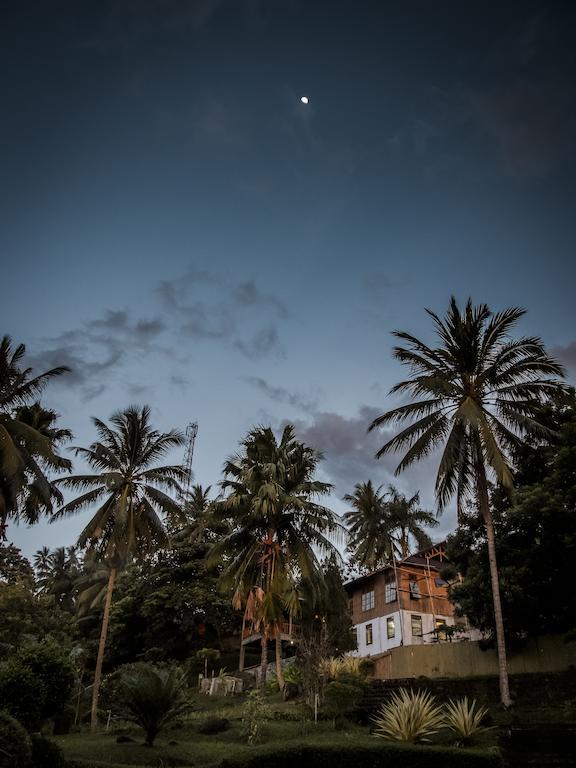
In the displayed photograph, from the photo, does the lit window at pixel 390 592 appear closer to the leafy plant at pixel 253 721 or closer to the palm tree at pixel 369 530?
the palm tree at pixel 369 530

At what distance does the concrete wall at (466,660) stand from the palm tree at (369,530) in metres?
12.3

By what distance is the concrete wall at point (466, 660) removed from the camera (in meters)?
18.4

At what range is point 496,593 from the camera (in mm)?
17062

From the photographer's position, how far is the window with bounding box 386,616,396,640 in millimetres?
33709

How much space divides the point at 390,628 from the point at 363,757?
1052 inches

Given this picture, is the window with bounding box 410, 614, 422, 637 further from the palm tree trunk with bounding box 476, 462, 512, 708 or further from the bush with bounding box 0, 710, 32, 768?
the bush with bounding box 0, 710, 32, 768

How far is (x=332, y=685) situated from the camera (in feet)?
57.9

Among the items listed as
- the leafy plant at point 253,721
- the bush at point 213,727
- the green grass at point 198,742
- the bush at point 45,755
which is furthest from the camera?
the bush at point 213,727

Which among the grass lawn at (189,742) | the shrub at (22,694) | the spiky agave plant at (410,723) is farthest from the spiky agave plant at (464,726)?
the shrub at (22,694)

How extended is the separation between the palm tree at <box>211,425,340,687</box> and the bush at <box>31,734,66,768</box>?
41.6 feet

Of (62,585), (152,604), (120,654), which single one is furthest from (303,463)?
(62,585)

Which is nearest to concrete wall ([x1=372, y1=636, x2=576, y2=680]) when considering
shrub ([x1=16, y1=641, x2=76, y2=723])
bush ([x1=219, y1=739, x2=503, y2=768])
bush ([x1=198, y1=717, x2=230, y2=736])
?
bush ([x1=198, y1=717, x2=230, y2=736])

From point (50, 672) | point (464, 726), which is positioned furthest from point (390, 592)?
point (50, 672)

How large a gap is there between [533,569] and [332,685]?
822 cm
